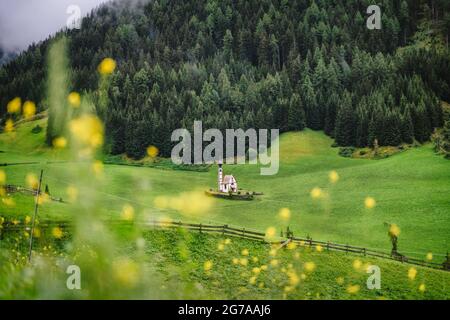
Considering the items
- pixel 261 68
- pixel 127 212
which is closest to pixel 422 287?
pixel 127 212

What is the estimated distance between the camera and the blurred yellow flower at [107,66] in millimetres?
136363

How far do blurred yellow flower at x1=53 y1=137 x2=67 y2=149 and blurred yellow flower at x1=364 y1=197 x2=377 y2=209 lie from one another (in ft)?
209

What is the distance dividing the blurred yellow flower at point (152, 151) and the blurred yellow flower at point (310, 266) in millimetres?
59821

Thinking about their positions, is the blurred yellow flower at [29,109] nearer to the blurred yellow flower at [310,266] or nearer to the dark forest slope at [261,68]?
the dark forest slope at [261,68]

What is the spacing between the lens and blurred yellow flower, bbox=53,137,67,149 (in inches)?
3708

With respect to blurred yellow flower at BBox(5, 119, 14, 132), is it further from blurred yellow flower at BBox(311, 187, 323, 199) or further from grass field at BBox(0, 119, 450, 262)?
blurred yellow flower at BBox(311, 187, 323, 199)

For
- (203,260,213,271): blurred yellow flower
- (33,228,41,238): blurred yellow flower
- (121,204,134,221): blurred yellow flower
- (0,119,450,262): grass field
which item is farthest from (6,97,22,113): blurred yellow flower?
(203,260,213,271): blurred yellow flower

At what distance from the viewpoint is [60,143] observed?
3725 inches

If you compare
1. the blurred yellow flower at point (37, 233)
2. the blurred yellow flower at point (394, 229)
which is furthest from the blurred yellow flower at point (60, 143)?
the blurred yellow flower at point (394, 229)

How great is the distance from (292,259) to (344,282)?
4.49m

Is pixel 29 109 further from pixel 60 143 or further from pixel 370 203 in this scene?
pixel 370 203

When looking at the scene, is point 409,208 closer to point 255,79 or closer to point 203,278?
point 203,278
